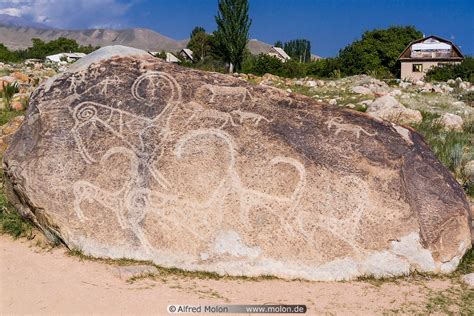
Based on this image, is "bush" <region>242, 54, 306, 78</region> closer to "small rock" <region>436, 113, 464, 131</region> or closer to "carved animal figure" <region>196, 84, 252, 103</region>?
"small rock" <region>436, 113, 464, 131</region>

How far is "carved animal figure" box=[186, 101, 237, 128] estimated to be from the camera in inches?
223

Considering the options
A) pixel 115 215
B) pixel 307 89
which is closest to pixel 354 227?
pixel 115 215

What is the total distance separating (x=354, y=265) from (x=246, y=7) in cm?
3755

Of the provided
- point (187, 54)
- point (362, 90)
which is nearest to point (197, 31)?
point (187, 54)

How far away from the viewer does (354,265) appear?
503 cm

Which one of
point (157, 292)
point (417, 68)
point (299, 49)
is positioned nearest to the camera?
point (157, 292)

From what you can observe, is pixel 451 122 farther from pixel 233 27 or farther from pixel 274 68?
pixel 233 27

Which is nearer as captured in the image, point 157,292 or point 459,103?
point 157,292

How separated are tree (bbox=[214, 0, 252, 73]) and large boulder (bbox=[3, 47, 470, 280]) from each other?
35433 mm

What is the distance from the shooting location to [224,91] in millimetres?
5961

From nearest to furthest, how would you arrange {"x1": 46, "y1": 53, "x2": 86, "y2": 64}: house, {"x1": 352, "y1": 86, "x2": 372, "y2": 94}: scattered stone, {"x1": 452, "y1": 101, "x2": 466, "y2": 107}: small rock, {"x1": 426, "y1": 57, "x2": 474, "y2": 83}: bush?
{"x1": 452, "y1": 101, "x2": 466, "y2": 107}: small rock → {"x1": 352, "y1": 86, "x2": 372, "y2": 94}: scattered stone → {"x1": 426, "y1": 57, "x2": 474, "y2": 83}: bush → {"x1": 46, "y1": 53, "x2": 86, "y2": 64}: house

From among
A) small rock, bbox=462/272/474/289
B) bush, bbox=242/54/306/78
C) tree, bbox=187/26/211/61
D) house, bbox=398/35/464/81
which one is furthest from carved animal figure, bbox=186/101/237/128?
tree, bbox=187/26/211/61

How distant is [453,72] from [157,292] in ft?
112

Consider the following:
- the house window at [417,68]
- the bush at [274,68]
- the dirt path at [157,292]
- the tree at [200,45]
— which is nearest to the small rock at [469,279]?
the dirt path at [157,292]
